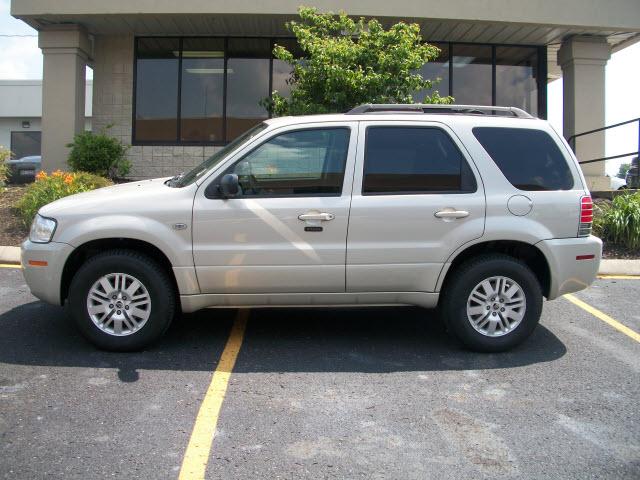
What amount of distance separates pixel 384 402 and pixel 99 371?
84.2 inches

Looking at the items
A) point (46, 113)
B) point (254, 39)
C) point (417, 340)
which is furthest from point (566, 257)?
point (46, 113)

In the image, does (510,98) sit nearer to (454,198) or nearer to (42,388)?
(454,198)

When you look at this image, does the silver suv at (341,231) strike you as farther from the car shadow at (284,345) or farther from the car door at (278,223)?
the car shadow at (284,345)

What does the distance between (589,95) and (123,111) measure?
10.3 metres

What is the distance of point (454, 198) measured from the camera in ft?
16.7

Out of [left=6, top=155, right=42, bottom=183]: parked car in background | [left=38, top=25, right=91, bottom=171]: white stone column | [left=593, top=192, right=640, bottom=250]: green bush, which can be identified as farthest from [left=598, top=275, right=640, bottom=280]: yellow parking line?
[left=6, top=155, right=42, bottom=183]: parked car in background

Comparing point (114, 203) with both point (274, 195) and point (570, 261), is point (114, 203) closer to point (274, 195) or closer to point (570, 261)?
point (274, 195)

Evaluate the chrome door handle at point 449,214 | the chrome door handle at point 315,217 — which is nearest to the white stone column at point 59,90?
the chrome door handle at point 315,217

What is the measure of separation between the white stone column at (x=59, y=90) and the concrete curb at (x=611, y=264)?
4.67m

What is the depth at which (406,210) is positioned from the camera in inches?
197

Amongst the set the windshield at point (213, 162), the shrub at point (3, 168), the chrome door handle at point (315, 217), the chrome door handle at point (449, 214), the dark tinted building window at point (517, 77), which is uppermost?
A: the dark tinted building window at point (517, 77)

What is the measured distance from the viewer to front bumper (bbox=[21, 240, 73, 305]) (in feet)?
16.0

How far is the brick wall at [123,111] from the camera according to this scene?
13.6m

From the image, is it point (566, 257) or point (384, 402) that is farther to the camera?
point (566, 257)
